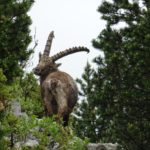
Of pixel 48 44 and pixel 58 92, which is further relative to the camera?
pixel 48 44

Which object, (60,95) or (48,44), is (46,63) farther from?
(60,95)

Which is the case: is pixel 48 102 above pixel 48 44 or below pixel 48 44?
below

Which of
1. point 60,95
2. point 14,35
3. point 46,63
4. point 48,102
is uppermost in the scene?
point 14,35

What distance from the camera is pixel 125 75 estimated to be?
2495 cm

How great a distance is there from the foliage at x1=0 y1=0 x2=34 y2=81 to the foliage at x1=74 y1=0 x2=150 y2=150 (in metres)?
3.76

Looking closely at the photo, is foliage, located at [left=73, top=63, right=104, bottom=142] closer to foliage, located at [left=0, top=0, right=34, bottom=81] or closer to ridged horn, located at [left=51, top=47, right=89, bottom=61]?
foliage, located at [left=0, top=0, right=34, bottom=81]

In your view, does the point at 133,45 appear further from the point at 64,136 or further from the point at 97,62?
the point at 64,136

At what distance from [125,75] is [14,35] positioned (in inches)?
252

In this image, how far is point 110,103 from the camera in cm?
2509

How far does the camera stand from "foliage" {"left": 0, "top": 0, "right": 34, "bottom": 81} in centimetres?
2643

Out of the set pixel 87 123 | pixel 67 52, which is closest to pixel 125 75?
pixel 67 52

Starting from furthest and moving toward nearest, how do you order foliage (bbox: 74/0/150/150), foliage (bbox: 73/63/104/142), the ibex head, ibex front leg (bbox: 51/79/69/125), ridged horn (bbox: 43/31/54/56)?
foliage (bbox: 73/63/104/142), foliage (bbox: 74/0/150/150), ridged horn (bbox: 43/31/54/56), the ibex head, ibex front leg (bbox: 51/79/69/125)

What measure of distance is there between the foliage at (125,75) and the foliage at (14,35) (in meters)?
3.76

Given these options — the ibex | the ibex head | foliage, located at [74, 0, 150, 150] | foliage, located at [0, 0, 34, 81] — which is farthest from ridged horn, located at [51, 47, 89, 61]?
foliage, located at [0, 0, 34, 81]
